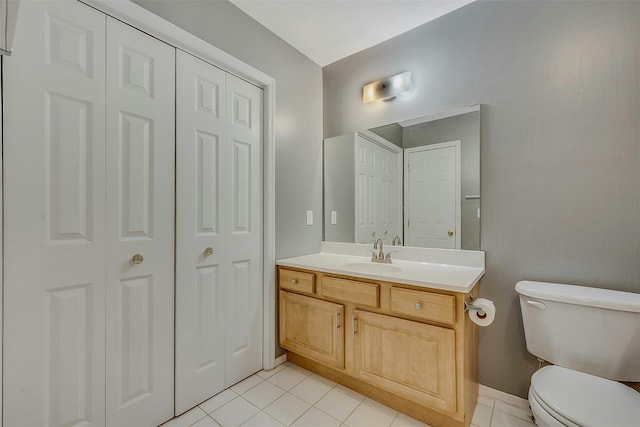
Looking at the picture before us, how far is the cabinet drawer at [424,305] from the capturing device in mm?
1330

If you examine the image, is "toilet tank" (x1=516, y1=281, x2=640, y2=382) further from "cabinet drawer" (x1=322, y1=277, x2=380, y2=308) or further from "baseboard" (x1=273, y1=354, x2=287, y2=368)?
"baseboard" (x1=273, y1=354, x2=287, y2=368)

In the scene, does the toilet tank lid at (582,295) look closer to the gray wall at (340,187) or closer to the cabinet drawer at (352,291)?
A: the cabinet drawer at (352,291)

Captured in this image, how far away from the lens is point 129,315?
1343 millimetres

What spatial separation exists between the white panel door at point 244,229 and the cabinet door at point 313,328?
19cm

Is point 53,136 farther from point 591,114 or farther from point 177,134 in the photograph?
point 591,114

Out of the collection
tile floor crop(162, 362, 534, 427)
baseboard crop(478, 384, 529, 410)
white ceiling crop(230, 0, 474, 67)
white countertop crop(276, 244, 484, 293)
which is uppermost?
white ceiling crop(230, 0, 474, 67)

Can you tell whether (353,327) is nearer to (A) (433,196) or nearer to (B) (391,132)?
(A) (433,196)

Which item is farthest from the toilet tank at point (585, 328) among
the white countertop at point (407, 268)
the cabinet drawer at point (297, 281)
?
the cabinet drawer at point (297, 281)

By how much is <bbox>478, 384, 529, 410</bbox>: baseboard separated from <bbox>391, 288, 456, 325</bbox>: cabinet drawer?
0.78 metres

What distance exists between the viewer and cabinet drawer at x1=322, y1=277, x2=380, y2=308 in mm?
1560

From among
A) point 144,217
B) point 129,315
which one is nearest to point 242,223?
point 144,217

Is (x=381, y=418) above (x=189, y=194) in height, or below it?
below

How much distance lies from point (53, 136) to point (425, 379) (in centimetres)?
199

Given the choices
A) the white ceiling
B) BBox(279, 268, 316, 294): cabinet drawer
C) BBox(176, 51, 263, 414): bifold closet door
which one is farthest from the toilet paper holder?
the white ceiling
